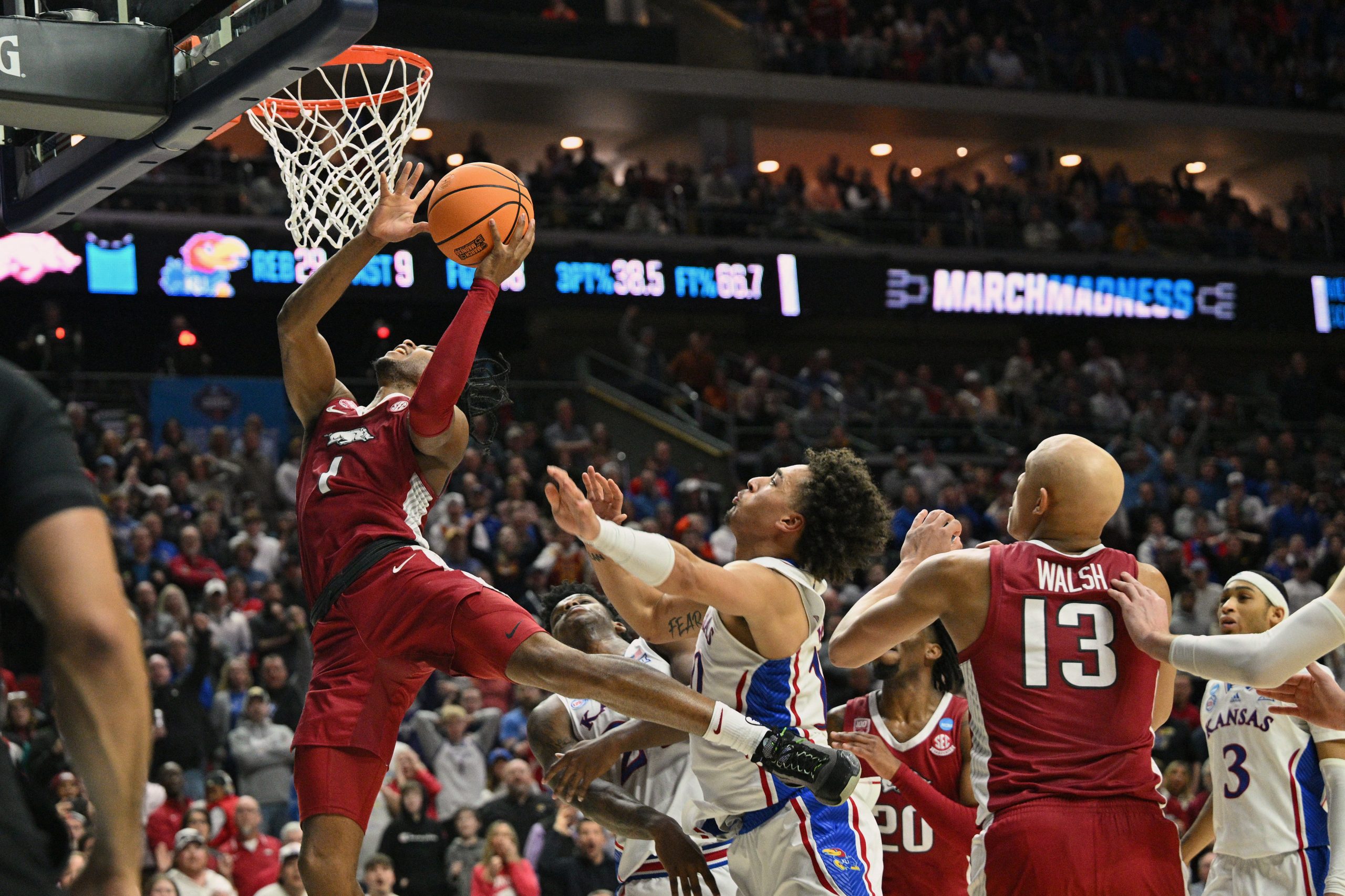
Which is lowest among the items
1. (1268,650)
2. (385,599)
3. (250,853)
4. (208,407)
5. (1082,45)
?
(250,853)

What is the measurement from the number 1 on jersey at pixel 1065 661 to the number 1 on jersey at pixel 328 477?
7.71ft

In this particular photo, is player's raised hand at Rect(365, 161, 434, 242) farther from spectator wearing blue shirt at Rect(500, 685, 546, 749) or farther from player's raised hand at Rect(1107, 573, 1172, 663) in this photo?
spectator wearing blue shirt at Rect(500, 685, 546, 749)

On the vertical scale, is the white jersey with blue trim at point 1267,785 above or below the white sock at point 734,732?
below

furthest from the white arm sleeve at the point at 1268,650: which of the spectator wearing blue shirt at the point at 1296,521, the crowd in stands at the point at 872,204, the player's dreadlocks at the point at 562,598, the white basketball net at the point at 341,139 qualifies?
the crowd in stands at the point at 872,204

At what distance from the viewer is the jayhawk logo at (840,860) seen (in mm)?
4469

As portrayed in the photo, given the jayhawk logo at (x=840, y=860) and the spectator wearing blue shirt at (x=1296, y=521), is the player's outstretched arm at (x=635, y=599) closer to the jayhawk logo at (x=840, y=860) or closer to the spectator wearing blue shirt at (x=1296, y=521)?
the jayhawk logo at (x=840, y=860)

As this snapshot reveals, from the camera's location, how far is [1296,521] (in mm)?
17031

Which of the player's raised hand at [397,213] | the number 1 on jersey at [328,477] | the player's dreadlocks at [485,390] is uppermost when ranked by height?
the player's raised hand at [397,213]

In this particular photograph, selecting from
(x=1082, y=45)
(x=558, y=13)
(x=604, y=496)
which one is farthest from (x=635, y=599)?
(x=1082, y=45)

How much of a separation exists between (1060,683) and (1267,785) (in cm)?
221

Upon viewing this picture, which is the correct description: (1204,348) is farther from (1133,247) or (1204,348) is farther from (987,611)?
(987,611)

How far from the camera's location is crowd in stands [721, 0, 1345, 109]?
23.8 metres

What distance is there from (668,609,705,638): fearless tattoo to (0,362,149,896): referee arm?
3227mm

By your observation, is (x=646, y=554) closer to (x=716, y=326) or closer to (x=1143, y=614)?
(x=1143, y=614)
